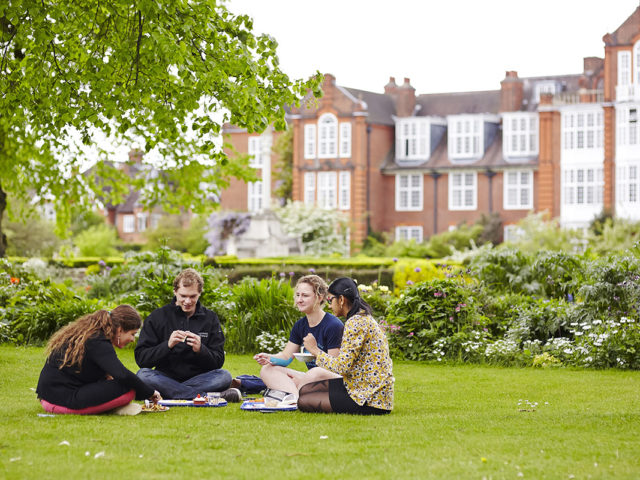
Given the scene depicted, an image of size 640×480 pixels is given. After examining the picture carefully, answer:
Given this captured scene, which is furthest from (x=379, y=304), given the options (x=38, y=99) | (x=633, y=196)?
(x=633, y=196)

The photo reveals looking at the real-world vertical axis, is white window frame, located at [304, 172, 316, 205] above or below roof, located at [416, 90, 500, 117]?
below

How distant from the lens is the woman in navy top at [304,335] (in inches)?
306

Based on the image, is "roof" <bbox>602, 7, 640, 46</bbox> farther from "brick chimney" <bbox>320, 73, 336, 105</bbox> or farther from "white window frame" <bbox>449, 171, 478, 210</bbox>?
"brick chimney" <bbox>320, 73, 336, 105</bbox>

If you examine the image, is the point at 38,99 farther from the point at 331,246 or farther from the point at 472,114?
the point at 472,114

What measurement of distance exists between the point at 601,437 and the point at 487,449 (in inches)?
38.1

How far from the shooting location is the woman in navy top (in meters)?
7.76

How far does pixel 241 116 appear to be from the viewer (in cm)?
966

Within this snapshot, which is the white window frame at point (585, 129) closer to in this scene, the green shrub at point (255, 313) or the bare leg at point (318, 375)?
the green shrub at point (255, 313)

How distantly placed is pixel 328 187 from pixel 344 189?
0.85m

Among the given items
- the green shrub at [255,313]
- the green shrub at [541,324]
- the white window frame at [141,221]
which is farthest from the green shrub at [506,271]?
the white window frame at [141,221]

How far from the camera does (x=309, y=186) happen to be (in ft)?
159

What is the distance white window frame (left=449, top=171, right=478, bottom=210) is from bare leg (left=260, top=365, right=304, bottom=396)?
39.8 meters

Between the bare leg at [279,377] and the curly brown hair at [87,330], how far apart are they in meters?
1.44

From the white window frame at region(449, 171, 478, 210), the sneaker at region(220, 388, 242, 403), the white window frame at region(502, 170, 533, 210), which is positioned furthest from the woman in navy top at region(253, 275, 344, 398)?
the white window frame at region(449, 171, 478, 210)
